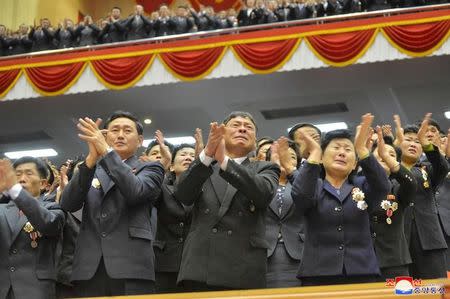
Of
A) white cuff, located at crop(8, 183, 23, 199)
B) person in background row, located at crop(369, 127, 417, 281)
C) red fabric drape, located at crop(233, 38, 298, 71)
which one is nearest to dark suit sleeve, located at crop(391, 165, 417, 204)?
person in background row, located at crop(369, 127, 417, 281)

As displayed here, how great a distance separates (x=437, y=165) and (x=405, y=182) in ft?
1.35

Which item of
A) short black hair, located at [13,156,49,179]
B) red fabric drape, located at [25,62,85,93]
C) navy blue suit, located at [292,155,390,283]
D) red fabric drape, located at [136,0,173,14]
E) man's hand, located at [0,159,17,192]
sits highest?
red fabric drape, located at [136,0,173,14]

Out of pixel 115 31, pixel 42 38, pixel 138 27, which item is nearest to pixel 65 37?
pixel 42 38

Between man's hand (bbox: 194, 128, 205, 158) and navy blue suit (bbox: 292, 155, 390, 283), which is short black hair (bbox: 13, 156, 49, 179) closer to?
man's hand (bbox: 194, 128, 205, 158)

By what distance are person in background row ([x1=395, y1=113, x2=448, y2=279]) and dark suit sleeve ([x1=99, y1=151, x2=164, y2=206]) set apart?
1.13 metres

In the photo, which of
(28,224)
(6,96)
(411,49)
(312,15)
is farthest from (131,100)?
(28,224)

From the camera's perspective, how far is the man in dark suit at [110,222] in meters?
2.44

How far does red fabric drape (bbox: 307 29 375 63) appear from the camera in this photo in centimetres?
719

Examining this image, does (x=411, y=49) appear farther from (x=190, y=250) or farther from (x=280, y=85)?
(x=190, y=250)

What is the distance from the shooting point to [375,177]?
2434mm

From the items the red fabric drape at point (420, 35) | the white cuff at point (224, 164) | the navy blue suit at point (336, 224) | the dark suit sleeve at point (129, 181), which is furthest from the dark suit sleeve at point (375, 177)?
the red fabric drape at point (420, 35)

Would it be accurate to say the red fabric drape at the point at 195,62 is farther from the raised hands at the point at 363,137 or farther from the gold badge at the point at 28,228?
the raised hands at the point at 363,137

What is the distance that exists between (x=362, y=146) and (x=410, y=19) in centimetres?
505

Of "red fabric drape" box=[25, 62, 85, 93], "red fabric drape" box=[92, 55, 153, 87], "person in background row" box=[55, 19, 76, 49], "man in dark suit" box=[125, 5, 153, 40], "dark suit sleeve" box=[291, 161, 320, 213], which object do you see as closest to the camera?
"dark suit sleeve" box=[291, 161, 320, 213]
